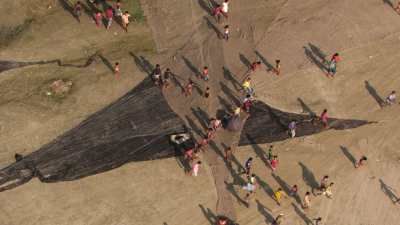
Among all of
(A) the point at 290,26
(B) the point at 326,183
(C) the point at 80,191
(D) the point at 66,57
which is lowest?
(B) the point at 326,183

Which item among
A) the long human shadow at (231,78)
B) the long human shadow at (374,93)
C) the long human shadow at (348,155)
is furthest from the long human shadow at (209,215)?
the long human shadow at (374,93)

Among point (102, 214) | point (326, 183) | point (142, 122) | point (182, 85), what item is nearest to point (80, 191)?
point (102, 214)

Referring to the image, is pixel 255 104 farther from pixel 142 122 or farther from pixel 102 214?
pixel 102 214

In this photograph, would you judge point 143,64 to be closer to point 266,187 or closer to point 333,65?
point 266,187

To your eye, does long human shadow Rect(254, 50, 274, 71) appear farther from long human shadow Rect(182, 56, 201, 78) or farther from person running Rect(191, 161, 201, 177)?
person running Rect(191, 161, 201, 177)

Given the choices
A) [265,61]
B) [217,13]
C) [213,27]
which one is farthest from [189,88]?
[217,13]

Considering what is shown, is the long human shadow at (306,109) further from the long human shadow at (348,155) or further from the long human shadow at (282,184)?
the long human shadow at (282,184)
